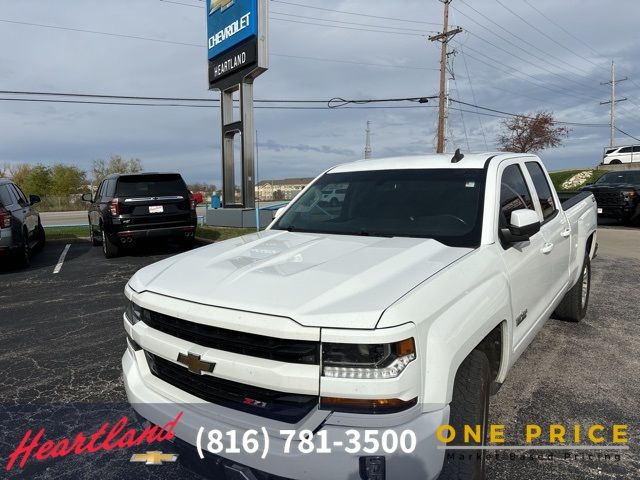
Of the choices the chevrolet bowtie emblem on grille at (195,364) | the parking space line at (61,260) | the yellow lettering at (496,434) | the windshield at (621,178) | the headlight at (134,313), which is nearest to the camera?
the chevrolet bowtie emblem on grille at (195,364)

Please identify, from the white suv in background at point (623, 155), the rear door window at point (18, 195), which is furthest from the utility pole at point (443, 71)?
the rear door window at point (18, 195)

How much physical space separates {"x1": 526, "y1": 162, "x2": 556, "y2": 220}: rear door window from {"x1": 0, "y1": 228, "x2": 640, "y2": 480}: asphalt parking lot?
1318 mm

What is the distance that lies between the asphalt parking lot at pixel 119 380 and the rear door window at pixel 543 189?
51.9 inches

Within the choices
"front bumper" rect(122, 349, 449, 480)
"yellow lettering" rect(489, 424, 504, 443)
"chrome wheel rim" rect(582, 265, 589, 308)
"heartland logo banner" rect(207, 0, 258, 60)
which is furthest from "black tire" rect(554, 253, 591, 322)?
"heartland logo banner" rect(207, 0, 258, 60)

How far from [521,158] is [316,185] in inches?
68.7

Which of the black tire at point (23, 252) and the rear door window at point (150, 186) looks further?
the rear door window at point (150, 186)

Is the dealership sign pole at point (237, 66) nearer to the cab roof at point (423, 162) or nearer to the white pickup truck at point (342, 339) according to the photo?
the cab roof at point (423, 162)

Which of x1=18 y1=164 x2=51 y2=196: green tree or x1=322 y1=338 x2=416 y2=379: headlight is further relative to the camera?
x1=18 y1=164 x2=51 y2=196: green tree

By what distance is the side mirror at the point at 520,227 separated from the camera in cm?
269

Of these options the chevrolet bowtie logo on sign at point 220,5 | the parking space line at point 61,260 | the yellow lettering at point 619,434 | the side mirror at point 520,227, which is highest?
the chevrolet bowtie logo on sign at point 220,5

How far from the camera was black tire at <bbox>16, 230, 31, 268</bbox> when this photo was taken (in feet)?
28.5

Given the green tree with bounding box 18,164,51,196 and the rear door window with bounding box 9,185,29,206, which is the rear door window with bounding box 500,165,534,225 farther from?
the green tree with bounding box 18,164,51,196

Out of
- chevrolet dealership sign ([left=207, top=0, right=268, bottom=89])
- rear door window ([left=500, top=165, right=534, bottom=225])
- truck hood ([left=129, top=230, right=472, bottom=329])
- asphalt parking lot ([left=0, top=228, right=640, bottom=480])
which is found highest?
chevrolet dealership sign ([left=207, top=0, right=268, bottom=89])

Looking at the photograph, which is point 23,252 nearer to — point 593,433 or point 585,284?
point 585,284
